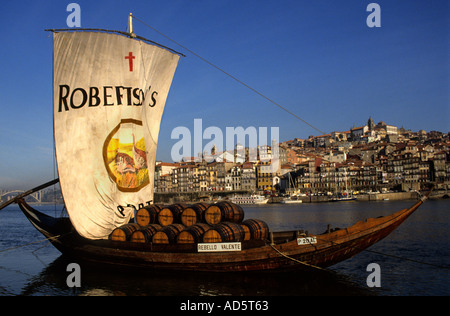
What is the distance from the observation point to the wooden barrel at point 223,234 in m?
18.0

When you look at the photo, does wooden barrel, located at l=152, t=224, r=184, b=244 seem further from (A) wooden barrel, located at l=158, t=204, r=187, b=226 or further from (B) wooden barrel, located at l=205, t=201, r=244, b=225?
(B) wooden barrel, located at l=205, t=201, r=244, b=225

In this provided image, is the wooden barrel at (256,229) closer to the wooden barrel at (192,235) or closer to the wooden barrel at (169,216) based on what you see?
the wooden barrel at (192,235)

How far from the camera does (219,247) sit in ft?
58.5

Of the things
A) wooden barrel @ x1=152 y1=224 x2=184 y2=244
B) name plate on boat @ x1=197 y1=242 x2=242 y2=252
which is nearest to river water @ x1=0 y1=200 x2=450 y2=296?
name plate on boat @ x1=197 y1=242 x2=242 y2=252

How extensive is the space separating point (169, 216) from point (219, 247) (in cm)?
443

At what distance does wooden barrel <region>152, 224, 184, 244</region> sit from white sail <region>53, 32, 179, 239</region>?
4455 millimetres

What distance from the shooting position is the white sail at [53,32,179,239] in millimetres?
22203

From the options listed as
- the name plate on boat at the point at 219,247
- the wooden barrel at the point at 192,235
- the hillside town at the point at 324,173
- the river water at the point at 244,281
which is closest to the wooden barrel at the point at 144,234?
the river water at the point at 244,281

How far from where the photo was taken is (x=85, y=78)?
23.3 meters

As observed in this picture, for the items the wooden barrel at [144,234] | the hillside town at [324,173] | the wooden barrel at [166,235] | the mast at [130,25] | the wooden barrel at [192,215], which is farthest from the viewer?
the hillside town at [324,173]
